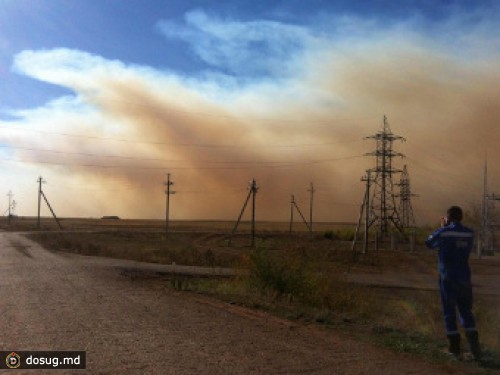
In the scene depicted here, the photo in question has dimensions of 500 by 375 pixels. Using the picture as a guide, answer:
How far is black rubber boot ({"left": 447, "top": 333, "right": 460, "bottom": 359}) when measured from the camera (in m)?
9.00

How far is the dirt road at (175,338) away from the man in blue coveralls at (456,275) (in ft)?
2.58

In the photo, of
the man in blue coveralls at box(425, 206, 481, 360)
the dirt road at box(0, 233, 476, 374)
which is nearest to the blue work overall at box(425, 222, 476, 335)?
the man in blue coveralls at box(425, 206, 481, 360)

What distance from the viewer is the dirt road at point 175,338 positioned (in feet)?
26.9

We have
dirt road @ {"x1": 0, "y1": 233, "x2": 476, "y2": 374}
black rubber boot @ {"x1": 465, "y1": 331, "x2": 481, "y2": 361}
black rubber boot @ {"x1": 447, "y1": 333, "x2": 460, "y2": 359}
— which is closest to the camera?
dirt road @ {"x1": 0, "y1": 233, "x2": 476, "y2": 374}

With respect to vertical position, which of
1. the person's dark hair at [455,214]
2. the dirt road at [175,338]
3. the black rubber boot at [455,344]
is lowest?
the dirt road at [175,338]

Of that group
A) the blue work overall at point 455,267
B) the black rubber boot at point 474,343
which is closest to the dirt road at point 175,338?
the black rubber boot at point 474,343

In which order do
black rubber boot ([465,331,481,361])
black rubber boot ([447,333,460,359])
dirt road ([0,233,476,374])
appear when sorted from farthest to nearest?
black rubber boot ([447,333,460,359]), black rubber boot ([465,331,481,361]), dirt road ([0,233,476,374])

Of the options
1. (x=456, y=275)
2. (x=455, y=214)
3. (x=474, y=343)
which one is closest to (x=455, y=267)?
(x=456, y=275)

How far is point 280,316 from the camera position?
Result: 12.8 m

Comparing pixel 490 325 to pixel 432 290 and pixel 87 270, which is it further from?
pixel 87 270

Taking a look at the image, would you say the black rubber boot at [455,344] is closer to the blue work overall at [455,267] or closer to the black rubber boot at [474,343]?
the blue work overall at [455,267]

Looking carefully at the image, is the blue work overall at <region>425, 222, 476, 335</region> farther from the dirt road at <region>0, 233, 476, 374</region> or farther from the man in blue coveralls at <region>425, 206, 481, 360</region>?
the dirt road at <region>0, 233, 476, 374</region>

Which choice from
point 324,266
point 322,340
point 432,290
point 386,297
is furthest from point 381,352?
point 432,290

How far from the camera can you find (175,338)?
1007 cm
